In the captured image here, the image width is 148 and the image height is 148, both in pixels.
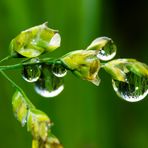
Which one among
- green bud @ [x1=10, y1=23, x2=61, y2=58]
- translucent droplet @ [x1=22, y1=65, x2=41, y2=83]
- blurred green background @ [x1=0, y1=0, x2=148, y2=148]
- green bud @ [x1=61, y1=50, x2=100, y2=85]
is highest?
green bud @ [x1=10, y1=23, x2=61, y2=58]

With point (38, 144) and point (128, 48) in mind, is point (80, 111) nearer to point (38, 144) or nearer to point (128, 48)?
point (128, 48)

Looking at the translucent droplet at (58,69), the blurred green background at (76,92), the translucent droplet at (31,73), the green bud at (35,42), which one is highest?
the green bud at (35,42)

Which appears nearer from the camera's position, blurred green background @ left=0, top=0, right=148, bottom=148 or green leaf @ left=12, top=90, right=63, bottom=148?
green leaf @ left=12, top=90, right=63, bottom=148

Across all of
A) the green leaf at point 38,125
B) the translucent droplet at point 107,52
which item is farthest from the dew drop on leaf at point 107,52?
the green leaf at point 38,125

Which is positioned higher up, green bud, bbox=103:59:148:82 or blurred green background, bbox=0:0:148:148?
green bud, bbox=103:59:148:82

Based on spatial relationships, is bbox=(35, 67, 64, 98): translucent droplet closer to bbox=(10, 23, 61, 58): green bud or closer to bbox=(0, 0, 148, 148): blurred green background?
bbox=(10, 23, 61, 58): green bud

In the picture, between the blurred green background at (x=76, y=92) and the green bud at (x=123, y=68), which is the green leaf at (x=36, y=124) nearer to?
the green bud at (x=123, y=68)

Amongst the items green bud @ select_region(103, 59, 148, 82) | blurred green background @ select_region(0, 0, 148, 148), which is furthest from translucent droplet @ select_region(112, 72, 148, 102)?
blurred green background @ select_region(0, 0, 148, 148)
